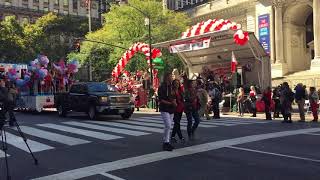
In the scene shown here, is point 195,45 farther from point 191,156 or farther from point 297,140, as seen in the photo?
point 191,156

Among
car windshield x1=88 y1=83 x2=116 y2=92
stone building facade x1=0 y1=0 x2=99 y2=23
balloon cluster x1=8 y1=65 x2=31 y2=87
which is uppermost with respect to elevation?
stone building facade x1=0 y1=0 x2=99 y2=23

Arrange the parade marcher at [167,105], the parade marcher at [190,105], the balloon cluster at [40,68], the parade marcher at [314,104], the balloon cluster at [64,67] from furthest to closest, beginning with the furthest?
the balloon cluster at [64,67], the balloon cluster at [40,68], the parade marcher at [314,104], the parade marcher at [190,105], the parade marcher at [167,105]

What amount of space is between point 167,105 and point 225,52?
18.1 m

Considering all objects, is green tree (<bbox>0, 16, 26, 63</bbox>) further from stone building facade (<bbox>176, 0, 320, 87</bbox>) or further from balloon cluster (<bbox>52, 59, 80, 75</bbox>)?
balloon cluster (<bbox>52, 59, 80, 75</bbox>)

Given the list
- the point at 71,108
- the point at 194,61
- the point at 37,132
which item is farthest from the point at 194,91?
the point at 194,61

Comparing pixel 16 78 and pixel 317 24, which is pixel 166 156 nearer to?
pixel 16 78

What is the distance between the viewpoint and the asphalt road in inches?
347

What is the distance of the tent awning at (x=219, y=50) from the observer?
2616cm

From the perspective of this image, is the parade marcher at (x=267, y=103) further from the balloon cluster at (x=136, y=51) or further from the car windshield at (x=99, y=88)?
the balloon cluster at (x=136, y=51)

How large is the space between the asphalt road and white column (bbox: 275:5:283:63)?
98.5 ft

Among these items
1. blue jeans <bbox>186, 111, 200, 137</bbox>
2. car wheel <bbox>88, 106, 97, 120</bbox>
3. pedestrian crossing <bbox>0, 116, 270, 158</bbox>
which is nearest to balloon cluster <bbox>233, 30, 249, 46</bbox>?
car wheel <bbox>88, 106, 97, 120</bbox>

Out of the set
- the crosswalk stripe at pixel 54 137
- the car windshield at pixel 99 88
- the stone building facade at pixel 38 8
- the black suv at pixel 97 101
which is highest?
the stone building facade at pixel 38 8

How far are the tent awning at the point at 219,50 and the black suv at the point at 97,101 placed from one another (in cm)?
698

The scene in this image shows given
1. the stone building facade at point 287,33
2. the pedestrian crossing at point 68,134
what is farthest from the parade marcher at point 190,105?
the stone building facade at point 287,33
